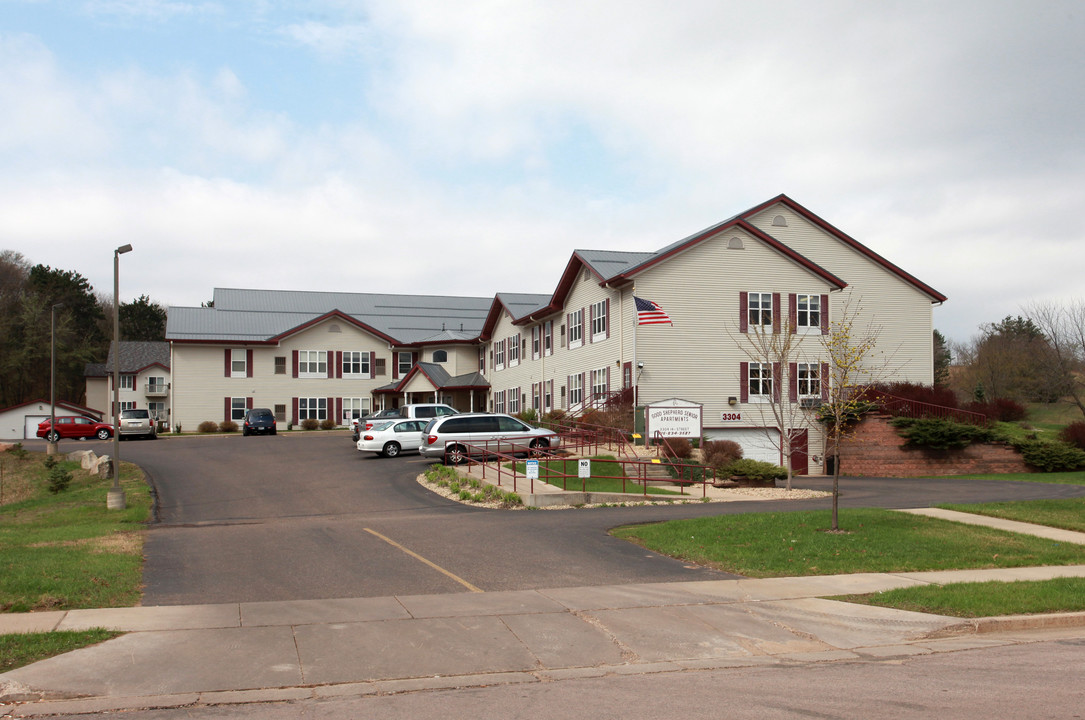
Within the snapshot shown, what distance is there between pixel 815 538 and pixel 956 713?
8.14m

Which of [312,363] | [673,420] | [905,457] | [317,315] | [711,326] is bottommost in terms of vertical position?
[905,457]

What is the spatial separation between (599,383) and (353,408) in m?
27.3

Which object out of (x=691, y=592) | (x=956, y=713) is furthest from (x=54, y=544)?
(x=956, y=713)

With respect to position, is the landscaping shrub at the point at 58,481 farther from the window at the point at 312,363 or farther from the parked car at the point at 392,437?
the window at the point at 312,363

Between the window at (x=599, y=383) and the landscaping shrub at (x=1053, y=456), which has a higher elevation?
the window at (x=599, y=383)

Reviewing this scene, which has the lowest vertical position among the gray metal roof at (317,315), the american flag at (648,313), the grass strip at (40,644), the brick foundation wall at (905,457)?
the brick foundation wall at (905,457)

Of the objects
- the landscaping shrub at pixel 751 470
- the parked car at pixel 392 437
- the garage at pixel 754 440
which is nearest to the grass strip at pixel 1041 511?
the landscaping shrub at pixel 751 470

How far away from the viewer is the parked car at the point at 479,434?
3100cm

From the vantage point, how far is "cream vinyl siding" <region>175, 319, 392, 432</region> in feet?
196

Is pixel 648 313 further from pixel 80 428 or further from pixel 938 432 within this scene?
pixel 80 428

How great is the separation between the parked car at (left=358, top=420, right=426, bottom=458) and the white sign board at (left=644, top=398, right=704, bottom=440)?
30.3 feet

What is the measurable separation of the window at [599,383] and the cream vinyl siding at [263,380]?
2612 centimetres

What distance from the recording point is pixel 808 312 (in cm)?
4138

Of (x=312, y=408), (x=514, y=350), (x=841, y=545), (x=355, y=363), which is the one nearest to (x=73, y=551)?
(x=841, y=545)
